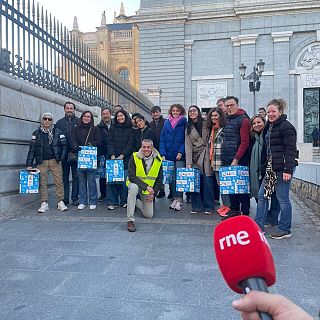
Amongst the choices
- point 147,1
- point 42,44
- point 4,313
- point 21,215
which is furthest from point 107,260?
point 147,1

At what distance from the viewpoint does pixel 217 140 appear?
664 centimetres

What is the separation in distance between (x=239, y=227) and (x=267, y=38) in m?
29.2

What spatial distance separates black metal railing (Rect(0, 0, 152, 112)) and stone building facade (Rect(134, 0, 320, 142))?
680 inches

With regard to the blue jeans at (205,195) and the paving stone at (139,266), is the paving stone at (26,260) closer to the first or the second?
the paving stone at (139,266)

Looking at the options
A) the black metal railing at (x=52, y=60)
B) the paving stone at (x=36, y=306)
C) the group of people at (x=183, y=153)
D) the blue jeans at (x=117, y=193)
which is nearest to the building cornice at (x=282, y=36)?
the black metal railing at (x=52, y=60)

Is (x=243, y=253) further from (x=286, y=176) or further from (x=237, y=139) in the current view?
(x=237, y=139)

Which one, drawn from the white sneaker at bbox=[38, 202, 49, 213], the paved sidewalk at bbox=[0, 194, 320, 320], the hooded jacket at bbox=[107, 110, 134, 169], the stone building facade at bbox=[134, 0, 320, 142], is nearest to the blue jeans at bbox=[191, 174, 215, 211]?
the paved sidewalk at bbox=[0, 194, 320, 320]

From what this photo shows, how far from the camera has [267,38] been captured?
28.0 meters

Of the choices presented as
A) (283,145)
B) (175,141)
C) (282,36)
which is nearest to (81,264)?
(283,145)

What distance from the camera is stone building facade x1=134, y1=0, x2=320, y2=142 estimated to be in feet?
90.3

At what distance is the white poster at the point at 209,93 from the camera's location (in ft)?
93.6

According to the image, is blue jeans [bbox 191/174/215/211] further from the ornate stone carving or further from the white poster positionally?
the ornate stone carving

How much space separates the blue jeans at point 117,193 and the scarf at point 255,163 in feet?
8.35

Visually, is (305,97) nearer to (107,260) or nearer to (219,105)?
(219,105)
